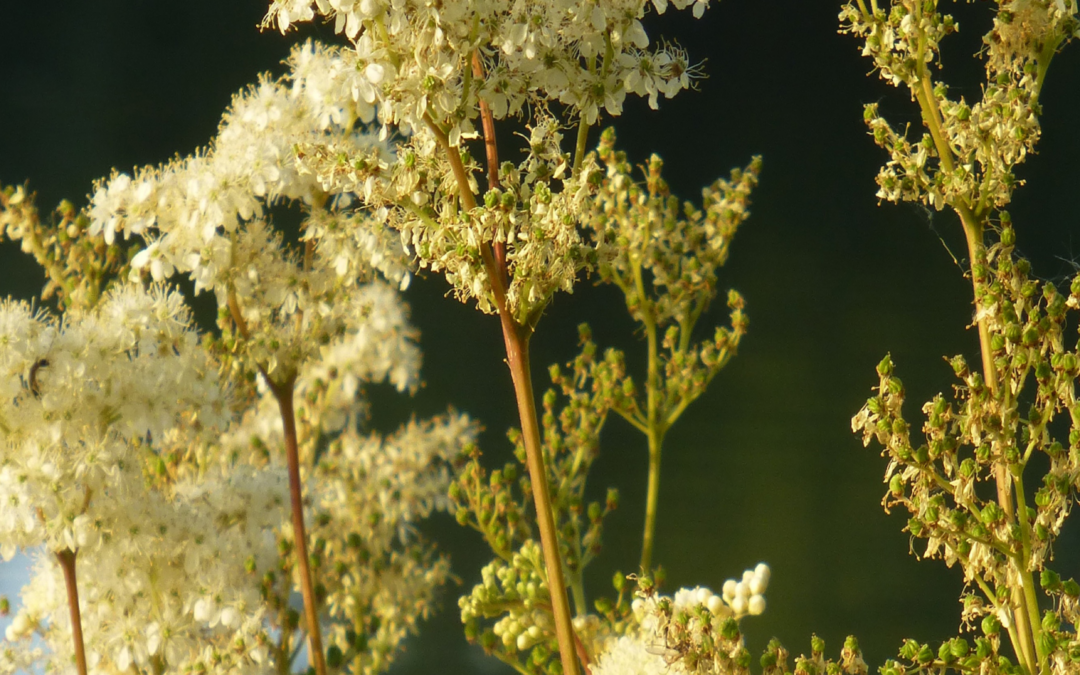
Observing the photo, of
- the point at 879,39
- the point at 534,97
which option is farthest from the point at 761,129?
the point at 534,97

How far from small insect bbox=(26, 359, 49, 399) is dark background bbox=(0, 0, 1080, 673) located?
4.34 feet

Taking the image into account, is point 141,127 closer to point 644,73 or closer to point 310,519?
point 310,519

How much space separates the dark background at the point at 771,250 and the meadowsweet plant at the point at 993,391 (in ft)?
3.81

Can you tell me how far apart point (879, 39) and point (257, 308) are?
22.6 inches

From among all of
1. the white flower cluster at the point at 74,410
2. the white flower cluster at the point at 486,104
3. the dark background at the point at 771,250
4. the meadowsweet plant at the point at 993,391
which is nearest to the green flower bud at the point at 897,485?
the meadowsweet plant at the point at 993,391

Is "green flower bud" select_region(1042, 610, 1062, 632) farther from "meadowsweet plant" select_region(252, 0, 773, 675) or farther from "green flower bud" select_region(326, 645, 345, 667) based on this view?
"green flower bud" select_region(326, 645, 345, 667)

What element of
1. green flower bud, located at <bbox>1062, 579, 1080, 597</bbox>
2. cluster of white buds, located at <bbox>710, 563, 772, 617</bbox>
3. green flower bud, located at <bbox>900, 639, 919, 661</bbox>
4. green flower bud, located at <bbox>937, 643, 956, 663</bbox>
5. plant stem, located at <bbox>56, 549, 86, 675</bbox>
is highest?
plant stem, located at <bbox>56, 549, 86, 675</bbox>

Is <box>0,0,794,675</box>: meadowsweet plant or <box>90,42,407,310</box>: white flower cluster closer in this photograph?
<box>0,0,794,675</box>: meadowsweet plant

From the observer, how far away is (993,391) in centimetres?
67

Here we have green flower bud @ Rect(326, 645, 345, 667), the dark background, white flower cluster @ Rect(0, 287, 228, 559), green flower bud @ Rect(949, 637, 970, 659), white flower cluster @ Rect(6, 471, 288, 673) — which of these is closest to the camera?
green flower bud @ Rect(949, 637, 970, 659)

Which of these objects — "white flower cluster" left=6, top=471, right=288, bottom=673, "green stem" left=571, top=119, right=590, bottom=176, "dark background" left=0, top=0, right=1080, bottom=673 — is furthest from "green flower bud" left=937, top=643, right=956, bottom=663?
"dark background" left=0, top=0, right=1080, bottom=673

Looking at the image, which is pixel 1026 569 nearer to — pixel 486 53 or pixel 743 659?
pixel 743 659

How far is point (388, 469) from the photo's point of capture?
1408 mm

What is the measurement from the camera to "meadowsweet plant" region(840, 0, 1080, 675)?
25.1 inches
